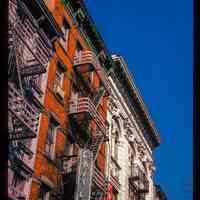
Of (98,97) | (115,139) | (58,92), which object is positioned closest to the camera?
(58,92)

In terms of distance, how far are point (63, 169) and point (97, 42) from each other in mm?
11580

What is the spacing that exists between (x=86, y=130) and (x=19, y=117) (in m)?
10.5

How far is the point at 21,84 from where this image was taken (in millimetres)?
16469

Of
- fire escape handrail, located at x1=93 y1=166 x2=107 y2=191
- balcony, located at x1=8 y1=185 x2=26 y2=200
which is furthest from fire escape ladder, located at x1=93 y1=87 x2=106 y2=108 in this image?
balcony, located at x1=8 y1=185 x2=26 y2=200

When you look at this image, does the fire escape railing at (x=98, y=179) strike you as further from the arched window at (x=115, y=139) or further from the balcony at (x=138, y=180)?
the balcony at (x=138, y=180)

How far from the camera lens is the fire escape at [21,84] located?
14.7 m

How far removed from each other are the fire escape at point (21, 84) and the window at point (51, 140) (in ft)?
6.40

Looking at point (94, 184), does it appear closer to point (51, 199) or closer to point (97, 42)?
point (51, 199)

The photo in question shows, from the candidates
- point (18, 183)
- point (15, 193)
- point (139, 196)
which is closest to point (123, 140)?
point (139, 196)

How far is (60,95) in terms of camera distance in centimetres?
2230

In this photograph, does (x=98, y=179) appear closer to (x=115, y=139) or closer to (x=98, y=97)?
(x=98, y=97)

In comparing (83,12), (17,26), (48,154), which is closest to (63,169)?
(48,154)

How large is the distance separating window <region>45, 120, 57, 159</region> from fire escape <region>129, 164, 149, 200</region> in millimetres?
13270

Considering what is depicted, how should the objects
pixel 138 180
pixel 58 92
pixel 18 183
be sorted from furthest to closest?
pixel 138 180 → pixel 58 92 → pixel 18 183
